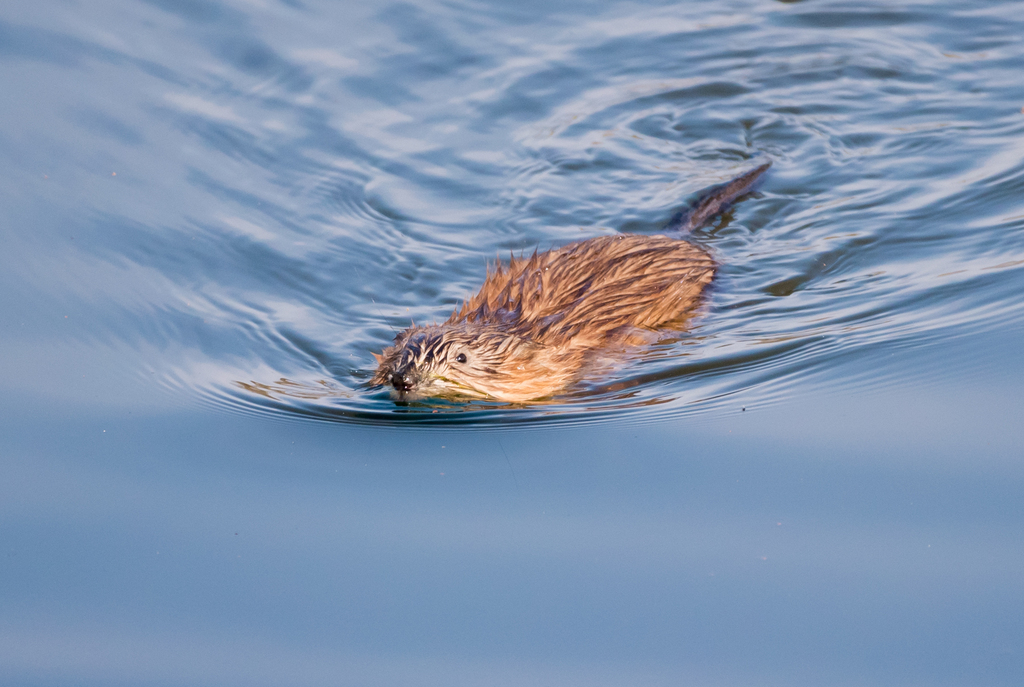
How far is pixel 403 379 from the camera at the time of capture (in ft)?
13.1

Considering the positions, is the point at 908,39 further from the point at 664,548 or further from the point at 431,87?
the point at 664,548

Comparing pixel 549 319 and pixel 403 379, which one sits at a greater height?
pixel 549 319

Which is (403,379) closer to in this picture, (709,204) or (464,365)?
A: (464,365)

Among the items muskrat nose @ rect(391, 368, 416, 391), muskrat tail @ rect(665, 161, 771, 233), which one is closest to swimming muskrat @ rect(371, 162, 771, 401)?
muskrat nose @ rect(391, 368, 416, 391)

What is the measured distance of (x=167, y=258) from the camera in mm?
4988

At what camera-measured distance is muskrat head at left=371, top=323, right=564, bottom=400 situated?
4.04 meters

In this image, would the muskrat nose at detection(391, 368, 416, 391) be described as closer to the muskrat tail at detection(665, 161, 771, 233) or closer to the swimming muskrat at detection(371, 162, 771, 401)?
the swimming muskrat at detection(371, 162, 771, 401)

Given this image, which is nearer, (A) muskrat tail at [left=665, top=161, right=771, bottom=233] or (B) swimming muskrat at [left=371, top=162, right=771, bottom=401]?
(B) swimming muskrat at [left=371, top=162, right=771, bottom=401]

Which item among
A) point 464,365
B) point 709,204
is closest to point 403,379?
point 464,365

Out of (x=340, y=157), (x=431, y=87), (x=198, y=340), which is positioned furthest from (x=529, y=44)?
(x=198, y=340)

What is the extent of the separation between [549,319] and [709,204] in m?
1.54

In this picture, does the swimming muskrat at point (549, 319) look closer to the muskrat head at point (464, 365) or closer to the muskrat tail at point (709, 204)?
the muskrat head at point (464, 365)

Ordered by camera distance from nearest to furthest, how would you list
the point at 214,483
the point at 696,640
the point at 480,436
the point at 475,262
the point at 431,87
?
1. the point at 696,640
2. the point at 214,483
3. the point at 480,436
4. the point at 475,262
5. the point at 431,87

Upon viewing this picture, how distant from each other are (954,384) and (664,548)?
4.65 feet
